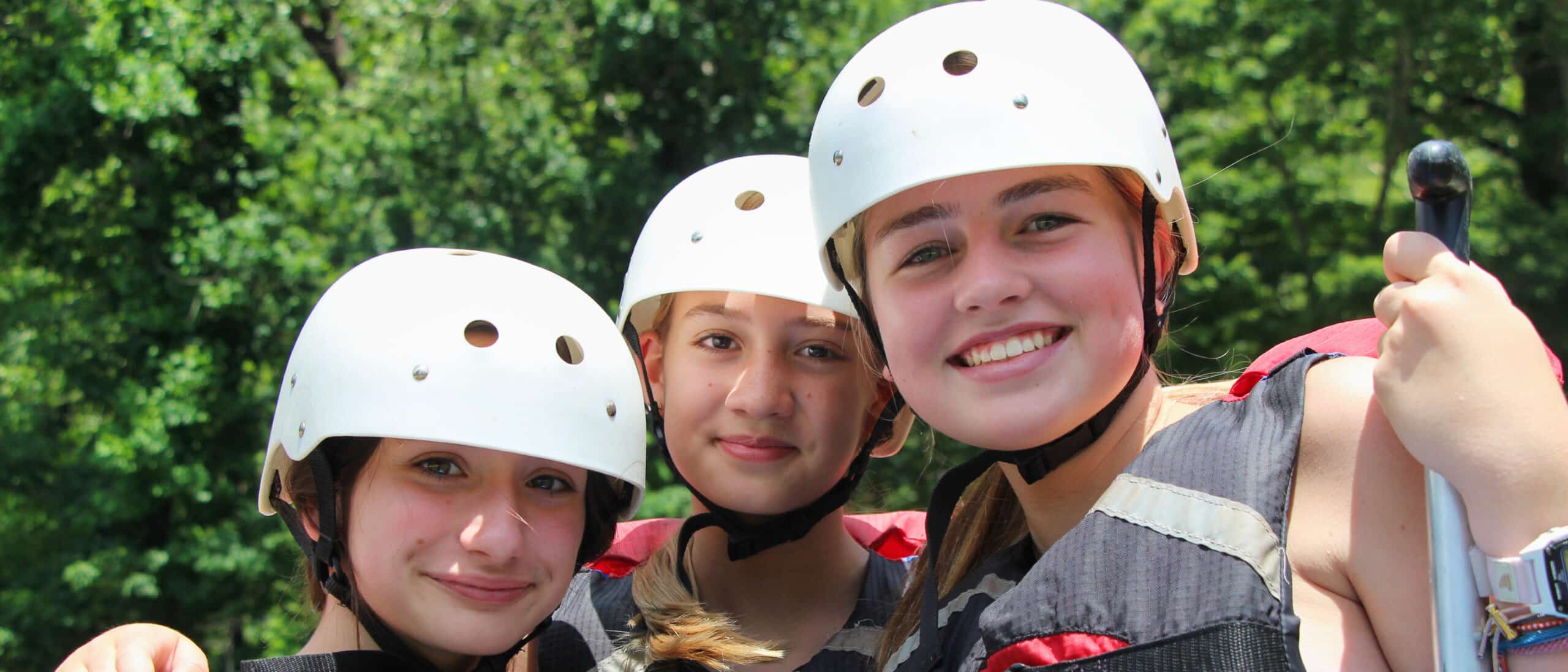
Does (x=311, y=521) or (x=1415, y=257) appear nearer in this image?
(x=1415, y=257)

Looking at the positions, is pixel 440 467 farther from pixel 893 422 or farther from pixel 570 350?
pixel 893 422

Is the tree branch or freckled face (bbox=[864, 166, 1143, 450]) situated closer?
freckled face (bbox=[864, 166, 1143, 450])

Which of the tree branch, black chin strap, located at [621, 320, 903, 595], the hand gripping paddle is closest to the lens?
the hand gripping paddle

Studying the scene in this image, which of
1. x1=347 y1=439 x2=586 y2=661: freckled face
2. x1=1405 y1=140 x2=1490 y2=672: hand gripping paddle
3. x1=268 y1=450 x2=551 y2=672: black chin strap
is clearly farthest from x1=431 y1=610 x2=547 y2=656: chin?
x1=1405 y1=140 x2=1490 y2=672: hand gripping paddle

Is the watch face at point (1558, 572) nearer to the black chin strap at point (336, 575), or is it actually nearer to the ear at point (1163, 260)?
the ear at point (1163, 260)

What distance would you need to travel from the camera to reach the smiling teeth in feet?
8.16

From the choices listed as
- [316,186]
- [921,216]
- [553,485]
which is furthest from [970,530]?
[316,186]

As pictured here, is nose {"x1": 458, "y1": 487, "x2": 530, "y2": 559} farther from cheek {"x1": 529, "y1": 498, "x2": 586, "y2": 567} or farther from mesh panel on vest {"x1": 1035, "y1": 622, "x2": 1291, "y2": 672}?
mesh panel on vest {"x1": 1035, "y1": 622, "x2": 1291, "y2": 672}

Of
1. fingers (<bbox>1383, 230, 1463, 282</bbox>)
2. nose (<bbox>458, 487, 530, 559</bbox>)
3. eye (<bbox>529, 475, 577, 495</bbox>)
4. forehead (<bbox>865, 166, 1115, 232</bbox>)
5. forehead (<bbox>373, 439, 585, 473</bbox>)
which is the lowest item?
nose (<bbox>458, 487, 530, 559</bbox>)

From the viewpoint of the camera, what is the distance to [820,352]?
3.45 metres

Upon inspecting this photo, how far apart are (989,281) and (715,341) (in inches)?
47.7

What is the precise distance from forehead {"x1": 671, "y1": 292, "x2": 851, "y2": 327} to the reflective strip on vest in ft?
4.06

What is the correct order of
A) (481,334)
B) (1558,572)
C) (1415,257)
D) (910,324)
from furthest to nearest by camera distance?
1. (481,334)
2. (910,324)
3. (1415,257)
4. (1558,572)

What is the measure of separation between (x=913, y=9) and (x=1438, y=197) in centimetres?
1101
